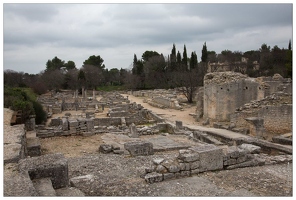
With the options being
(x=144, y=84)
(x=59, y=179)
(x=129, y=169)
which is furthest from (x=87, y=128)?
(x=144, y=84)

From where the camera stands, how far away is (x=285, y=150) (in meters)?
10.3

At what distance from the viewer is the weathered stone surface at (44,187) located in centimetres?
489

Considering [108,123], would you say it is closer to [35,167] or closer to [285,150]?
[285,150]

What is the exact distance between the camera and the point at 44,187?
521cm

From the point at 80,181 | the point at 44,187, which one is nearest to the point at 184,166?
the point at 80,181

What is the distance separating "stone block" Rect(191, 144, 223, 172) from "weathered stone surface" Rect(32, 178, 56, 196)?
3507mm

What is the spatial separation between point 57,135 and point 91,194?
9444mm

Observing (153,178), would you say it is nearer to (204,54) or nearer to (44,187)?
(44,187)

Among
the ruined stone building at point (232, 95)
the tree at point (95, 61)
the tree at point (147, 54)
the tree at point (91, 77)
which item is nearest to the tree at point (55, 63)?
the tree at point (95, 61)

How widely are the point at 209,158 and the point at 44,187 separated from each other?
3.89 meters

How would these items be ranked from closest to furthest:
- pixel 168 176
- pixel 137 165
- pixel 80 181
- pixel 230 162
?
1. pixel 80 181
2. pixel 168 176
3. pixel 230 162
4. pixel 137 165

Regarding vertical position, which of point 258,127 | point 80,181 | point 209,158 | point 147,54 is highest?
point 147,54

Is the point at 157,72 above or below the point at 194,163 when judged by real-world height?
above

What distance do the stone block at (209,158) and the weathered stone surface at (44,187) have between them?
3507mm
